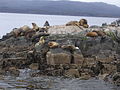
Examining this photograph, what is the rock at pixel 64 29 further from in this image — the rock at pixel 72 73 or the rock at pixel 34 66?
the rock at pixel 72 73

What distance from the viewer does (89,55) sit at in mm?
26062

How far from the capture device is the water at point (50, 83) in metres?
20.0

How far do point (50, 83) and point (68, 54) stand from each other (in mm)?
4122

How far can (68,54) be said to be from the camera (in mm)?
24938

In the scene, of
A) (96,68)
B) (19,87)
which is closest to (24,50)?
(96,68)

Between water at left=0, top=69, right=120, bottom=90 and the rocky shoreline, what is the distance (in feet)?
2.66

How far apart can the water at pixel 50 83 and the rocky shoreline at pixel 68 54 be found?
2.66 ft

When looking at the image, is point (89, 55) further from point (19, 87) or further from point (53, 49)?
point (19, 87)

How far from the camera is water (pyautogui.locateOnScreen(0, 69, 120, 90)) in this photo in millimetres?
20031

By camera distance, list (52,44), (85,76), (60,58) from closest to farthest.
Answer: (85,76) → (60,58) → (52,44)

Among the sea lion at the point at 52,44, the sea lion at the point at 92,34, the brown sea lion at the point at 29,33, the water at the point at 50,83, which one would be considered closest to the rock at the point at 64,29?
the brown sea lion at the point at 29,33

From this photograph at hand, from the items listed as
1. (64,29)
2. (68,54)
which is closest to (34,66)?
(68,54)

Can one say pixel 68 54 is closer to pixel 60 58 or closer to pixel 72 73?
pixel 60 58

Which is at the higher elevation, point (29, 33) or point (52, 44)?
point (29, 33)
